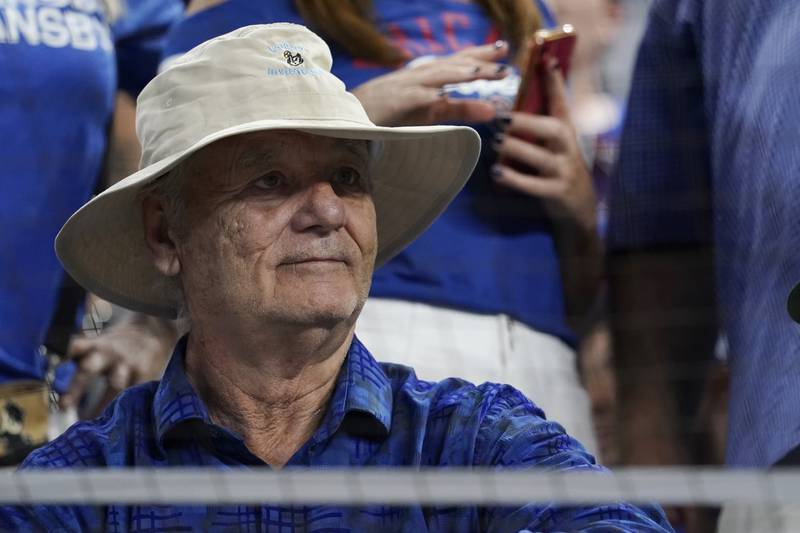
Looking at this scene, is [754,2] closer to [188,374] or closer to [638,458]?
[638,458]

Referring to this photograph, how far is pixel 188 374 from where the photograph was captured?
7.13 feet

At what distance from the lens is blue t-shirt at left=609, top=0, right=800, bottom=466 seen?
232 cm

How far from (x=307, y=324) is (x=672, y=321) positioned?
995mm

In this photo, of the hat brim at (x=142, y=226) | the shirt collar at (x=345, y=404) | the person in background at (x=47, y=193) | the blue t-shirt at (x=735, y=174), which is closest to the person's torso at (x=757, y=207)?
the blue t-shirt at (x=735, y=174)

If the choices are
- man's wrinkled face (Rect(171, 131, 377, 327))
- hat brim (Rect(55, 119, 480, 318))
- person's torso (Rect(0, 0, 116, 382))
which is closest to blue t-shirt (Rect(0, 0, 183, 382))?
person's torso (Rect(0, 0, 116, 382))

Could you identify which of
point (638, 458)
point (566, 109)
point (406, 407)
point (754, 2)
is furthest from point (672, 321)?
point (406, 407)

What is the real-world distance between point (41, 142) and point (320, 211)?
97 cm

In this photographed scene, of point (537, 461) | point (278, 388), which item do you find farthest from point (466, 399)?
point (278, 388)

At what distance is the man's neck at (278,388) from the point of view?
6.84 feet

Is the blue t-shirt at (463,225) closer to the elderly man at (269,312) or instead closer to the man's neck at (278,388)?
the elderly man at (269,312)

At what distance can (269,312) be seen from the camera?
6.86 ft

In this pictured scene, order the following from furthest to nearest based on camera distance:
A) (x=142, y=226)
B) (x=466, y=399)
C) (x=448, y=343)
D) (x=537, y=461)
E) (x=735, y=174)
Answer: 1. (x=448, y=343)
2. (x=735, y=174)
3. (x=142, y=226)
4. (x=466, y=399)
5. (x=537, y=461)

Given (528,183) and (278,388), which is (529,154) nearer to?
(528,183)

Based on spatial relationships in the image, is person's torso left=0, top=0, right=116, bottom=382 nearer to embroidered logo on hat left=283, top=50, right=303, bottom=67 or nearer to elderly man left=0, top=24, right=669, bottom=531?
elderly man left=0, top=24, right=669, bottom=531
